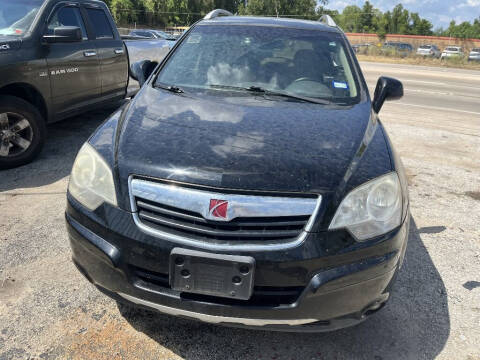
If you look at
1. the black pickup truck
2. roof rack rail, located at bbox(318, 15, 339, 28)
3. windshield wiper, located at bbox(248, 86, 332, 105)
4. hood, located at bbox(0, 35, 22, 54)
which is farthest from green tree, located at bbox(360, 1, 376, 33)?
windshield wiper, located at bbox(248, 86, 332, 105)

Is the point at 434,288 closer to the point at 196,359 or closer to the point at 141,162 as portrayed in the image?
the point at 196,359

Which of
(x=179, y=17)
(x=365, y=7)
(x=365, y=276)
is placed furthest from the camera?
(x=365, y=7)

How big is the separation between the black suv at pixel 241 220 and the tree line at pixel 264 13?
55.2 meters

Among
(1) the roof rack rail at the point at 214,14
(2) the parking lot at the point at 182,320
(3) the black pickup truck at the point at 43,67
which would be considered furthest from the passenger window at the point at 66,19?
(1) the roof rack rail at the point at 214,14

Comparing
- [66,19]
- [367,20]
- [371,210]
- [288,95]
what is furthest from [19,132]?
[367,20]

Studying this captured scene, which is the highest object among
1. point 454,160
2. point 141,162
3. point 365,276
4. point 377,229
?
point 141,162

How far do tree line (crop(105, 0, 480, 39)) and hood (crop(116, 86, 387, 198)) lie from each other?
54.6 metres

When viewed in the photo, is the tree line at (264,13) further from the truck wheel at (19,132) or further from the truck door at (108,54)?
the truck wheel at (19,132)

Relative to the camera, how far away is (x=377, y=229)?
6.33 ft

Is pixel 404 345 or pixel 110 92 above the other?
pixel 110 92

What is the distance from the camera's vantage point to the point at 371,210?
1940 mm

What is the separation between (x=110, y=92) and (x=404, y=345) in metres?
5.10

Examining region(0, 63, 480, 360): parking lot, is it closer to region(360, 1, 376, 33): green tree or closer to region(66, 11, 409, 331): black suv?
region(66, 11, 409, 331): black suv

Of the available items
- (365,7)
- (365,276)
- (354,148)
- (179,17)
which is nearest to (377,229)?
(365,276)
